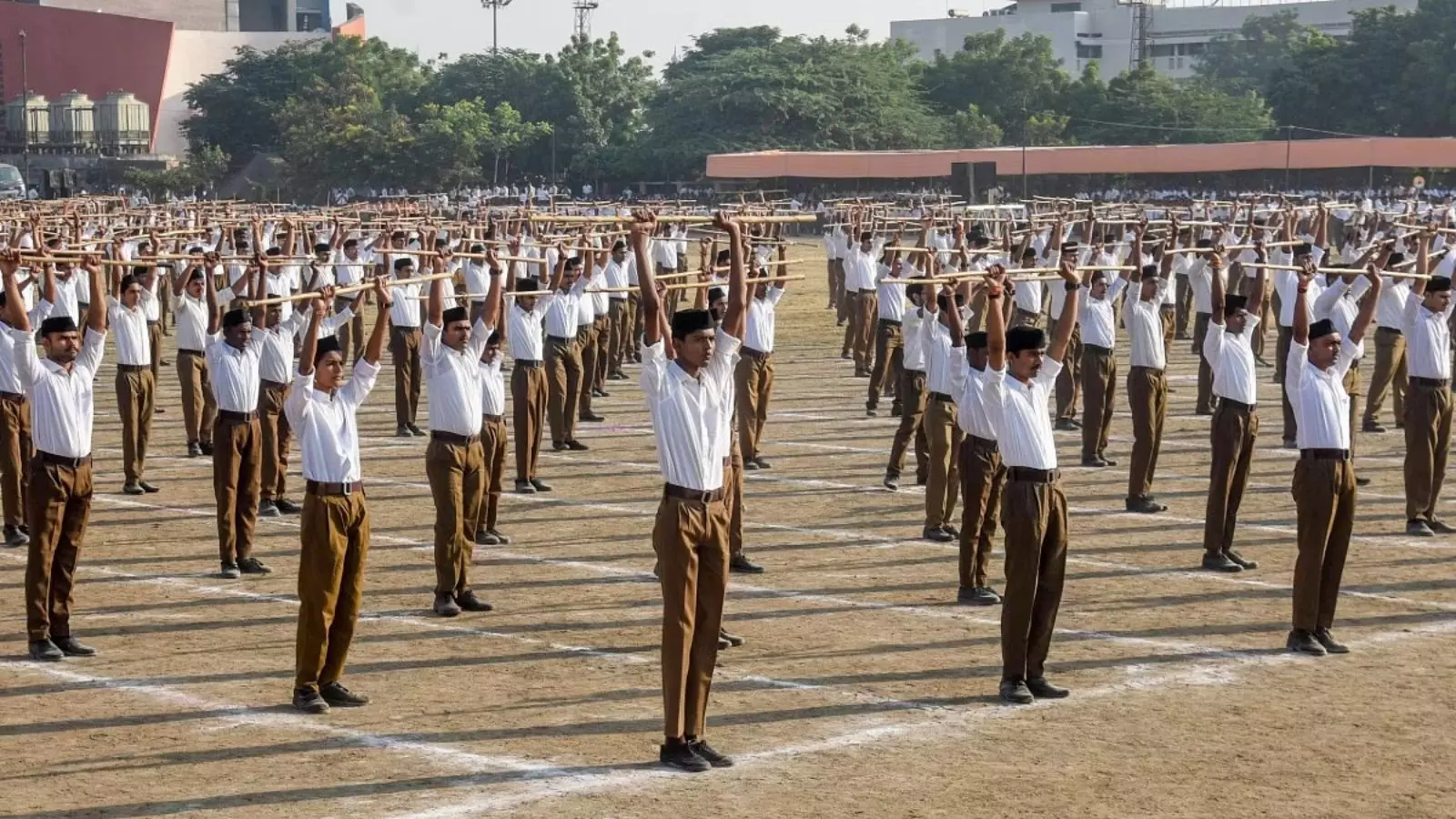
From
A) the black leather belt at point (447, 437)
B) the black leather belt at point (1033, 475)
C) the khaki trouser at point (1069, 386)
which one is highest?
the black leather belt at point (1033, 475)

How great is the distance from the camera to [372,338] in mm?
11742

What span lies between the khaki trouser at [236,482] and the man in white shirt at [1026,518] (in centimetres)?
605

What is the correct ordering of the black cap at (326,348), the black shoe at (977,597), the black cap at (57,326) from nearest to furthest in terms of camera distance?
the black cap at (326,348), the black cap at (57,326), the black shoe at (977,597)

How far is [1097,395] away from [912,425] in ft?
8.43

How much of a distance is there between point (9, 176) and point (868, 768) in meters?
61.9

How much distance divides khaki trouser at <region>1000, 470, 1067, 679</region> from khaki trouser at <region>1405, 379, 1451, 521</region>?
6.28 metres

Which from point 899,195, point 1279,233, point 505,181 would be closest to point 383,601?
point 1279,233

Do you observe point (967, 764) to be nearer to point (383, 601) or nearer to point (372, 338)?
point (372, 338)

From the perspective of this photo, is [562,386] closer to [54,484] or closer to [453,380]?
[453,380]

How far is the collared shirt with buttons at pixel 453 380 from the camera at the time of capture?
13734 mm

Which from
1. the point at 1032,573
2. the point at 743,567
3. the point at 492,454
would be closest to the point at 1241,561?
the point at 743,567

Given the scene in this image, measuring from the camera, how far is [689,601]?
32.9ft

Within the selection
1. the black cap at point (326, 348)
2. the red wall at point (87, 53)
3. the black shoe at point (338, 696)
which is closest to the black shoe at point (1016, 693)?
the black shoe at point (338, 696)

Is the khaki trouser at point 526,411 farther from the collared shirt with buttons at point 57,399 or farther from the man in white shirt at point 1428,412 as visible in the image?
the man in white shirt at point 1428,412
